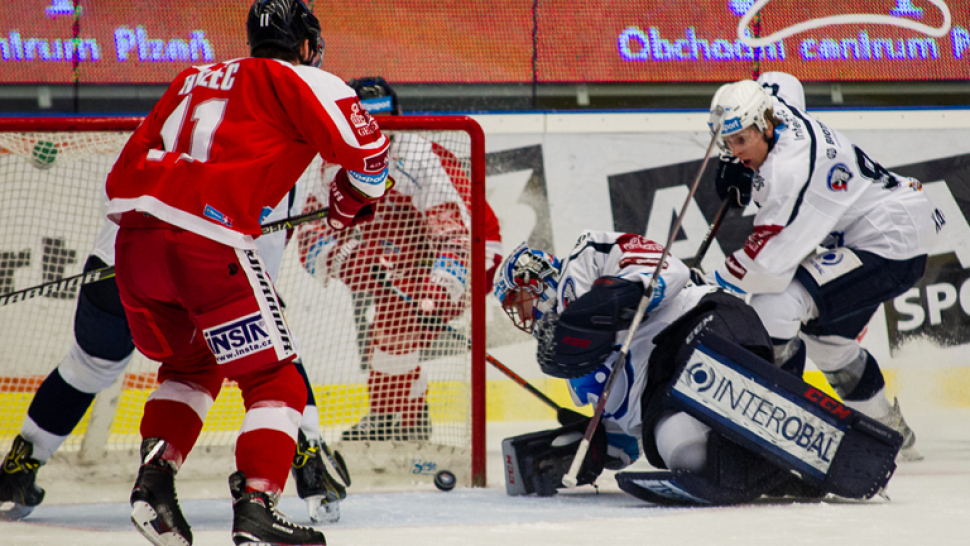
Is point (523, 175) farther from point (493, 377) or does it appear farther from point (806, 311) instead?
point (806, 311)

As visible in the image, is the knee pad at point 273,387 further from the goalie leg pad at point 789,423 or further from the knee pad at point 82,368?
the goalie leg pad at point 789,423

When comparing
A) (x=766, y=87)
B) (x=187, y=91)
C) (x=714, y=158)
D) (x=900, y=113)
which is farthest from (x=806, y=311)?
(x=187, y=91)

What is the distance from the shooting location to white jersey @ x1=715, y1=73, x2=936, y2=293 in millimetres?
2660

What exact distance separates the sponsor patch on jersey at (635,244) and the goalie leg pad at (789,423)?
1.04 feet

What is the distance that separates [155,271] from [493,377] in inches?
91.0

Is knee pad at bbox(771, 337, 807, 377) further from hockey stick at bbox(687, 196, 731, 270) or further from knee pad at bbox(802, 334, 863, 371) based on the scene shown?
hockey stick at bbox(687, 196, 731, 270)

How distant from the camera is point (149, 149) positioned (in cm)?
163

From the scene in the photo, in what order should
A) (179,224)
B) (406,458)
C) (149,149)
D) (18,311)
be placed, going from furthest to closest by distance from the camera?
(18,311) < (406,458) < (149,149) < (179,224)

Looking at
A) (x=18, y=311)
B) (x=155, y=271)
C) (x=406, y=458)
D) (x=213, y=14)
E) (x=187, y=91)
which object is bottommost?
(x=406, y=458)

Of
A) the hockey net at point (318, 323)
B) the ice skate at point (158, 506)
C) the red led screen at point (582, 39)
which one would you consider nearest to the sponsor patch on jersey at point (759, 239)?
the hockey net at point (318, 323)

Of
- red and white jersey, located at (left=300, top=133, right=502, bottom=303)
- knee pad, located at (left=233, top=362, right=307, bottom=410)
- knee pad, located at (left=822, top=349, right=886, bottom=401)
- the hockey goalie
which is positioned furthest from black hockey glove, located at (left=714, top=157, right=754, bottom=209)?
knee pad, located at (left=233, top=362, right=307, bottom=410)

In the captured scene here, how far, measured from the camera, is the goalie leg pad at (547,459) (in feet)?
7.54

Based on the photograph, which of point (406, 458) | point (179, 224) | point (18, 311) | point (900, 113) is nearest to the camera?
point (179, 224)

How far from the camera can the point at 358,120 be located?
5.35 ft
